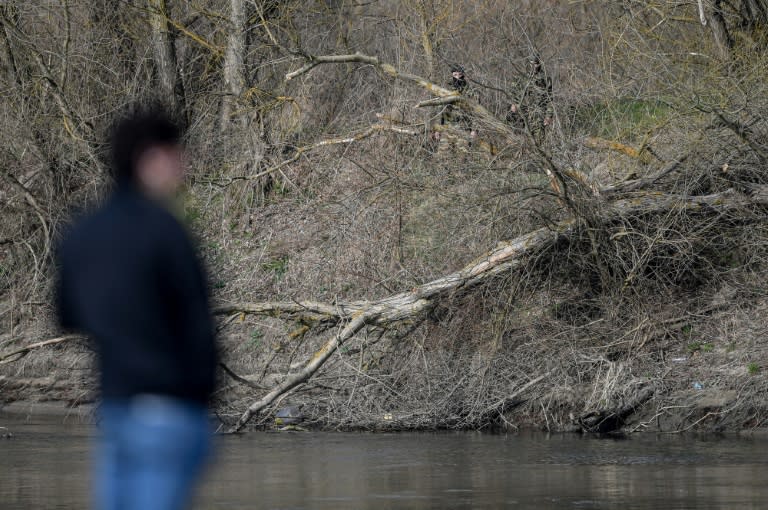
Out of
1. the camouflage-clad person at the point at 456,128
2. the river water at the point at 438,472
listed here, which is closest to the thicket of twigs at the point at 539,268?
the camouflage-clad person at the point at 456,128

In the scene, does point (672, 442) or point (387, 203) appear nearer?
point (672, 442)

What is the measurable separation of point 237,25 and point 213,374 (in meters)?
19.1

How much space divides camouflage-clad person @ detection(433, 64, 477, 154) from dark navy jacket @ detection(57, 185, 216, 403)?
11680 mm

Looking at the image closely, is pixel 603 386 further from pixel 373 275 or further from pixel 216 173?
pixel 216 173

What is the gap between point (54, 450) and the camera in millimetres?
13695

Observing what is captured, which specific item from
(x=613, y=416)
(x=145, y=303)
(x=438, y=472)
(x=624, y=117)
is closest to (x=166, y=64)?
(x=624, y=117)

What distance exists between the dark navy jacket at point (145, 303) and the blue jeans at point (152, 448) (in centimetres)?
5

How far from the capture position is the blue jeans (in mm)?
4535

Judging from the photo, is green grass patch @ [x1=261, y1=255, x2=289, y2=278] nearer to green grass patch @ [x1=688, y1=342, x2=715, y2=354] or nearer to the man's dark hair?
green grass patch @ [x1=688, y1=342, x2=715, y2=354]

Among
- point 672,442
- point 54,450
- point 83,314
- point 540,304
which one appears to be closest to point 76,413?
point 54,450

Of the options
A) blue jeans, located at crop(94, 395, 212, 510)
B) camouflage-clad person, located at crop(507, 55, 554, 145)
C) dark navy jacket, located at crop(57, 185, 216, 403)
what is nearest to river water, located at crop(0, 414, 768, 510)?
camouflage-clad person, located at crop(507, 55, 554, 145)

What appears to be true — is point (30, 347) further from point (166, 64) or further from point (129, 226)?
point (129, 226)

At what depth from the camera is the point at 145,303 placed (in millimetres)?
4512

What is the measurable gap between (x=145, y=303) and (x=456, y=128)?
1221cm
